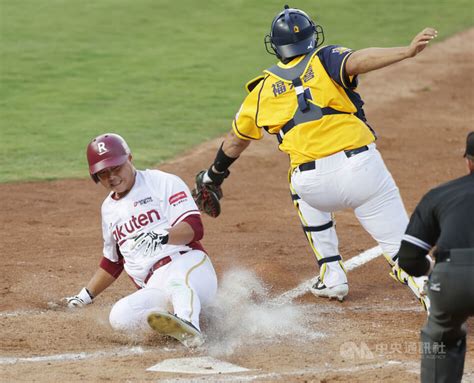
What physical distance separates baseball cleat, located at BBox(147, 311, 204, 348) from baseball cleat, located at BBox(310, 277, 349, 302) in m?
1.48

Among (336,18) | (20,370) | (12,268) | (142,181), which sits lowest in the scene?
(336,18)

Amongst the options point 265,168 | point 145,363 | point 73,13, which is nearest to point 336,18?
point 73,13

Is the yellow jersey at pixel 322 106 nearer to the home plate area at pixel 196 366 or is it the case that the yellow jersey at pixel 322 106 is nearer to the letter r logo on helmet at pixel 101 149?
the letter r logo on helmet at pixel 101 149

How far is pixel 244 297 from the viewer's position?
23.7ft

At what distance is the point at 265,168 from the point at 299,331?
524 cm

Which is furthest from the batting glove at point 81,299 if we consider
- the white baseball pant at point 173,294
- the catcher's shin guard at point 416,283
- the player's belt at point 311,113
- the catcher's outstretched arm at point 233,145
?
the catcher's shin guard at point 416,283

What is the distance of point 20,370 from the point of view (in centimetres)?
558

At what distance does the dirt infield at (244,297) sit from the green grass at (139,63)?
47.9 inches

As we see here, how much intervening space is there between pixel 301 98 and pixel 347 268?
199 centimetres

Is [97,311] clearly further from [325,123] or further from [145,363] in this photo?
[325,123]

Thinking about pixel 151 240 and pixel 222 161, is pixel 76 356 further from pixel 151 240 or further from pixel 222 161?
pixel 222 161

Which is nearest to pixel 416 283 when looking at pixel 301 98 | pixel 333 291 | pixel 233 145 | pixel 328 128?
pixel 333 291

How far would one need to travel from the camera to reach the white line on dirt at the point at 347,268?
719 cm

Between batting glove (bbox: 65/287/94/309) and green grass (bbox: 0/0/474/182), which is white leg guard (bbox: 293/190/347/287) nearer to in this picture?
batting glove (bbox: 65/287/94/309)
